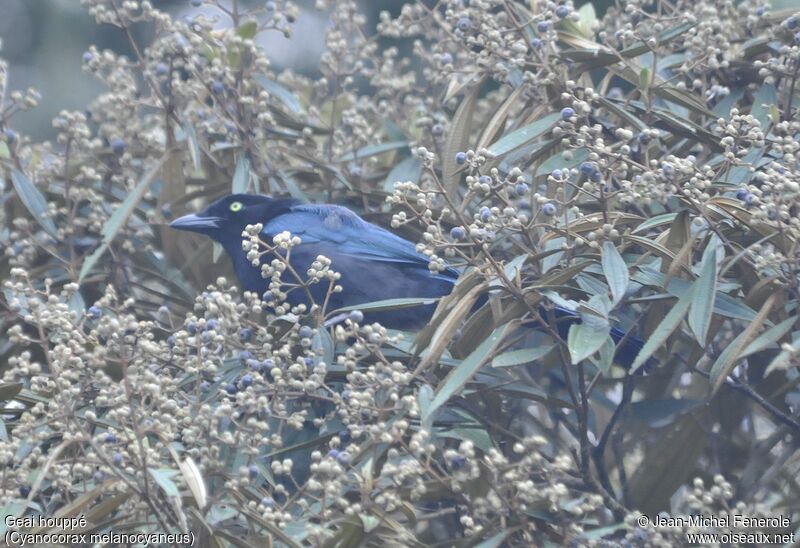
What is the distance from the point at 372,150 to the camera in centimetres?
442

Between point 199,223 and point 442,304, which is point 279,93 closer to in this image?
point 199,223

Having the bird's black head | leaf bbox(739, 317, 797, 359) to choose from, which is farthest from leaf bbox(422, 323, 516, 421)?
the bird's black head

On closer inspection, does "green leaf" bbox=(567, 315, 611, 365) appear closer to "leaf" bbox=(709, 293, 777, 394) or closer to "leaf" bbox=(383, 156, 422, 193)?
"leaf" bbox=(709, 293, 777, 394)

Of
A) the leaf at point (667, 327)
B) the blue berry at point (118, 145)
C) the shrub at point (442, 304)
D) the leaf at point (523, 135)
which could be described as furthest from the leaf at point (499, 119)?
the blue berry at point (118, 145)

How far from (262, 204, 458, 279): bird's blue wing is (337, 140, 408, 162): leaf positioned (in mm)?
203

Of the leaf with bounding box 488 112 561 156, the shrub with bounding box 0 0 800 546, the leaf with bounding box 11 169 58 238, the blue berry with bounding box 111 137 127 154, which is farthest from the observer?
the blue berry with bounding box 111 137 127 154

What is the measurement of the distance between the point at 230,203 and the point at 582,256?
1.86m

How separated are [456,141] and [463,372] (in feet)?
3.59

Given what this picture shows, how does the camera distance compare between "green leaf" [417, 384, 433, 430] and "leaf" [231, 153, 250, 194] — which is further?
"leaf" [231, 153, 250, 194]

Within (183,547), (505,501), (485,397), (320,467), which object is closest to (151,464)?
(183,547)

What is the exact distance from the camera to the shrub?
2.69 metres

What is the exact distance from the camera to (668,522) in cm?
256

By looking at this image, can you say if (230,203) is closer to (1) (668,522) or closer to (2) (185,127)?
(2) (185,127)

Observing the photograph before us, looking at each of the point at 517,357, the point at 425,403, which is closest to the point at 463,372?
the point at 425,403
